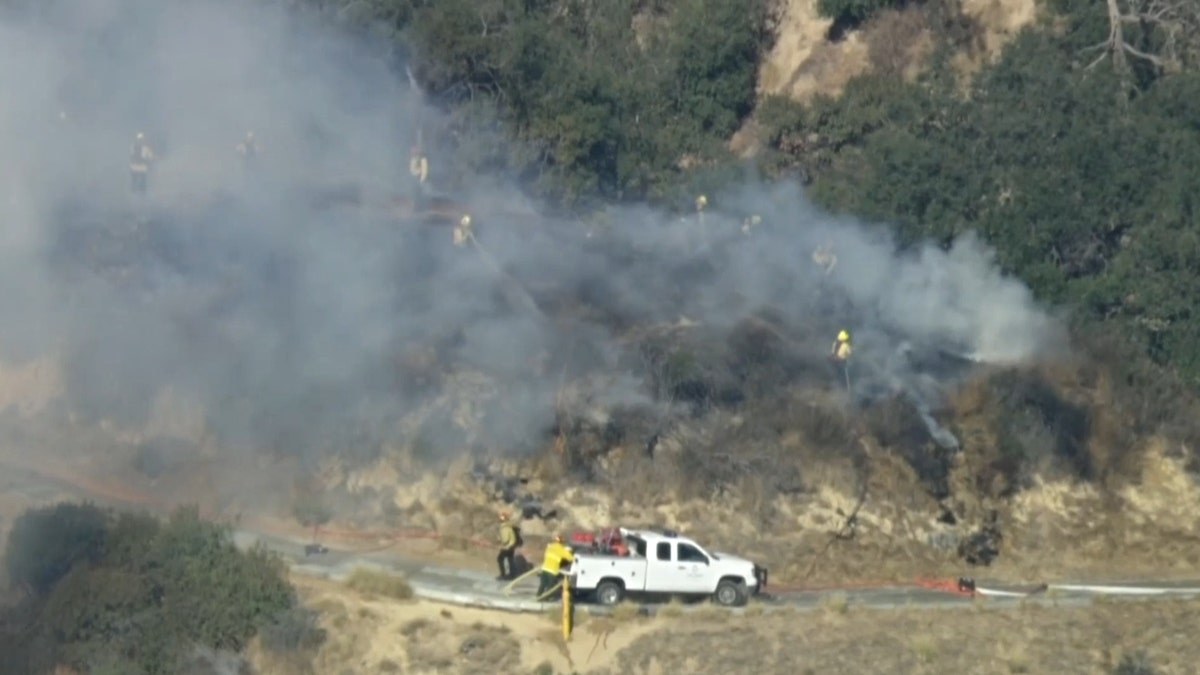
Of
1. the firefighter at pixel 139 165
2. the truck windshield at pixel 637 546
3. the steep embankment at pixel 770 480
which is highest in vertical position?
the firefighter at pixel 139 165

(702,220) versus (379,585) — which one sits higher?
(702,220)

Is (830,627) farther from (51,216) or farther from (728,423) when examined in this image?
(51,216)

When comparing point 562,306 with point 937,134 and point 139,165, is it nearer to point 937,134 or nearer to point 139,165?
point 139,165

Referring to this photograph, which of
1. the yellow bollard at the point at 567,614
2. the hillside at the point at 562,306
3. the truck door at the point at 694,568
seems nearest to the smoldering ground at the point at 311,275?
the hillside at the point at 562,306

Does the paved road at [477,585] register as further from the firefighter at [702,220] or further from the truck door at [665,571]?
the firefighter at [702,220]

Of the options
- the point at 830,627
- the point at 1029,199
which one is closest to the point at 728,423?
the point at 830,627

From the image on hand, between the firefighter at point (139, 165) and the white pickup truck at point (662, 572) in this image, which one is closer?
the white pickup truck at point (662, 572)

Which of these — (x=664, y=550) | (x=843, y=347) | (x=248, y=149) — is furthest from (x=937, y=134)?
(x=664, y=550)
